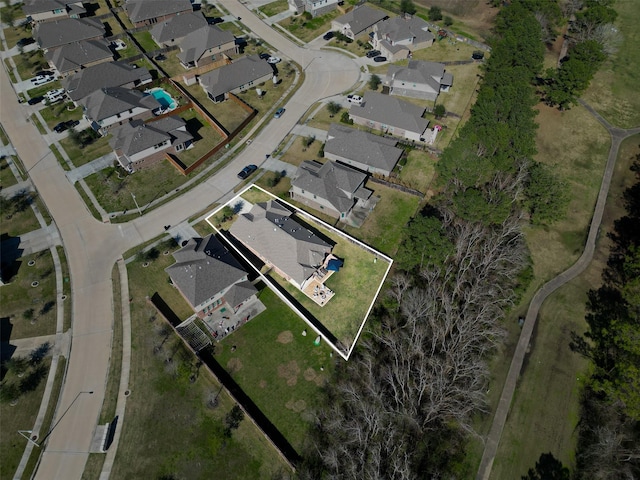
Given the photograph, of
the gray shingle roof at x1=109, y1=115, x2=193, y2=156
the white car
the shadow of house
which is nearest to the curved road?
the white car

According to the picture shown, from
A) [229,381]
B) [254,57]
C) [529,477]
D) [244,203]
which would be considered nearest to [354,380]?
[229,381]

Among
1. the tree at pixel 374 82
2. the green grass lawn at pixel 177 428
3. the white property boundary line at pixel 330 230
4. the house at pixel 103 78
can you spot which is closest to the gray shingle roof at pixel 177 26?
the house at pixel 103 78

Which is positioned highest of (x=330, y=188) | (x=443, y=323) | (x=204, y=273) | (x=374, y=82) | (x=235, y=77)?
(x=235, y=77)

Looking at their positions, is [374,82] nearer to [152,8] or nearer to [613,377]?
[152,8]

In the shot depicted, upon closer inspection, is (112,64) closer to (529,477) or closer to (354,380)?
(354,380)

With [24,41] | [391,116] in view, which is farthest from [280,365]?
[24,41]

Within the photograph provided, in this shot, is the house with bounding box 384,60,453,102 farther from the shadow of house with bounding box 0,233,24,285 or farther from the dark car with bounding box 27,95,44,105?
the shadow of house with bounding box 0,233,24,285
